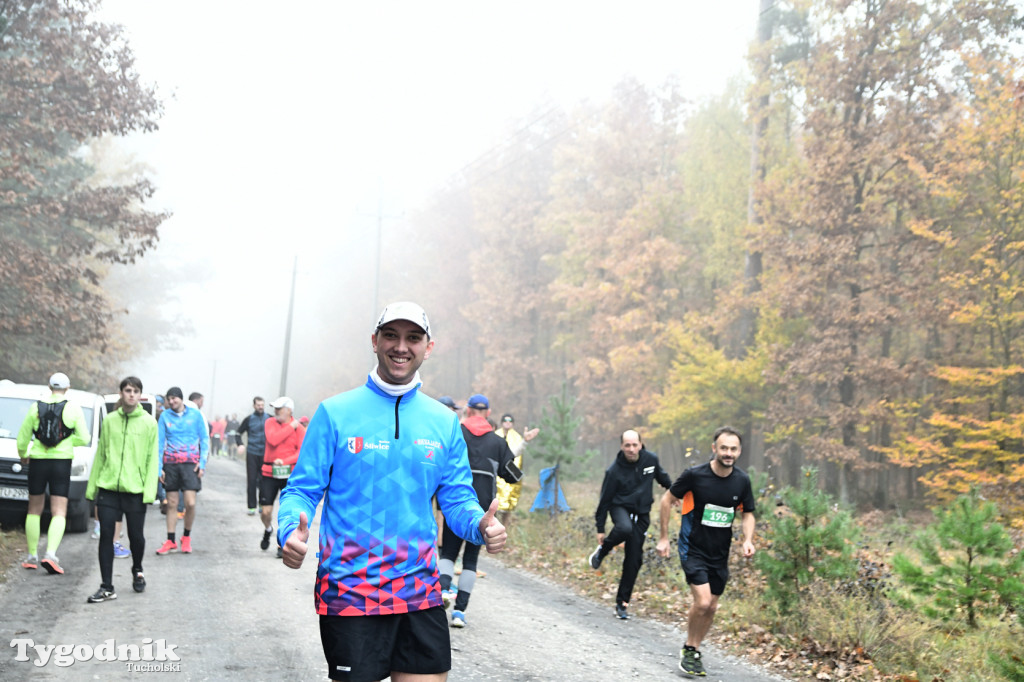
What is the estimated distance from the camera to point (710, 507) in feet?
26.6

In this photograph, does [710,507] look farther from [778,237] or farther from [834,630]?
[778,237]

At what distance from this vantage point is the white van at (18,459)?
45.1 feet

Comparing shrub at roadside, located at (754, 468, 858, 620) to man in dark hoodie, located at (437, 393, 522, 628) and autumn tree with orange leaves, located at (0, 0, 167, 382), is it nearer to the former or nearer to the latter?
man in dark hoodie, located at (437, 393, 522, 628)

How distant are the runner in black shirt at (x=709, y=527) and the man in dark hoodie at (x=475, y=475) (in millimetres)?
1825

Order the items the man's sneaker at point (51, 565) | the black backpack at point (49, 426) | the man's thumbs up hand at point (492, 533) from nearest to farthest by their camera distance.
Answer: the man's thumbs up hand at point (492, 533), the black backpack at point (49, 426), the man's sneaker at point (51, 565)

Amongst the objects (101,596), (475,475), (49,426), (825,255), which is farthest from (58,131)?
(825,255)

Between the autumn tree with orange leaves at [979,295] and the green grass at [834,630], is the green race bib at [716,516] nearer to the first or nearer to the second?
the green grass at [834,630]

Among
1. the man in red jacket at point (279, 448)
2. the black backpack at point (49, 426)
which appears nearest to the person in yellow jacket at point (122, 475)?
the black backpack at point (49, 426)

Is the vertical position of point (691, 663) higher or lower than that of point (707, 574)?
lower

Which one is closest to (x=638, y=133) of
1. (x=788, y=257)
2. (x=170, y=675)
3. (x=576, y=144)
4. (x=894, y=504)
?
(x=576, y=144)

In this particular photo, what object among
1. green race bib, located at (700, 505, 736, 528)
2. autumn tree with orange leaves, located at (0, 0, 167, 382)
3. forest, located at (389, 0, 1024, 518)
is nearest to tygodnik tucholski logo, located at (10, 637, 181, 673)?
green race bib, located at (700, 505, 736, 528)

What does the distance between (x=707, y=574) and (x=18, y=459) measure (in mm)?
10561

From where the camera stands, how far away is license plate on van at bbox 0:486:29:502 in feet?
44.9

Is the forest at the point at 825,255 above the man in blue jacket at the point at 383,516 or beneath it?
above
